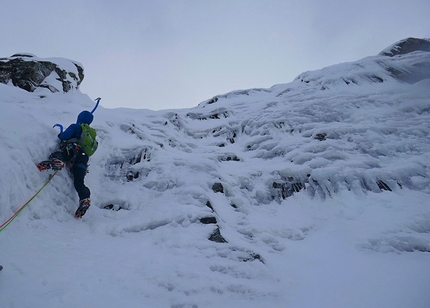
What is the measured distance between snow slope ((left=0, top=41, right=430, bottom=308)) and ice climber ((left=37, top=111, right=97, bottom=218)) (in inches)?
8.9

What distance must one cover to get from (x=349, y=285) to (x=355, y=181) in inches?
148

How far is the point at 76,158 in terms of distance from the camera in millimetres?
5676

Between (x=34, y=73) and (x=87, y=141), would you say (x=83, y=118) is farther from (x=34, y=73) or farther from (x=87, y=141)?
(x=34, y=73)

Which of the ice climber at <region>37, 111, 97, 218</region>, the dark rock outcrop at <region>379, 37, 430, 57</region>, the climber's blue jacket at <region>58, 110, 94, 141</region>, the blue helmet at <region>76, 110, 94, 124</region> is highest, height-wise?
the dark rock outcrop at <region>379, 37, 430, 57</region>

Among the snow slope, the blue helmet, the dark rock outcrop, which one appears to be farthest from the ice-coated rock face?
the dark rock outcrop

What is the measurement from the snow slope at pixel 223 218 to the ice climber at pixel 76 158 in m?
0.23

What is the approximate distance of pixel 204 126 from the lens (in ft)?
44.7

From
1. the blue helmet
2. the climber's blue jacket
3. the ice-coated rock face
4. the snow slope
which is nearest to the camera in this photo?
the snow slope

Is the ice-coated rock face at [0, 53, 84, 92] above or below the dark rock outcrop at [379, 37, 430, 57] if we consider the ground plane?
below

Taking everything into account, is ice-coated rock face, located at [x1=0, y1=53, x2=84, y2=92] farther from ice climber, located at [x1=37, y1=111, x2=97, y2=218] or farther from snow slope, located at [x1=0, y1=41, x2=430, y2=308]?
ice climber, located at [x1=37, y1=111, x2=97, y2=218]

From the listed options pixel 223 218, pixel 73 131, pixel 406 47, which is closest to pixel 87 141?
pixel 73 131

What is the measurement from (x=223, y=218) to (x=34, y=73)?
13.0 meters

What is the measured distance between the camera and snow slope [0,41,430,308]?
3.64 metres

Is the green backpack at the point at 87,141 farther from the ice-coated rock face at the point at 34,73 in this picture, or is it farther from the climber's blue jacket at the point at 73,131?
the ice-coated rock face at the point at 34,73
